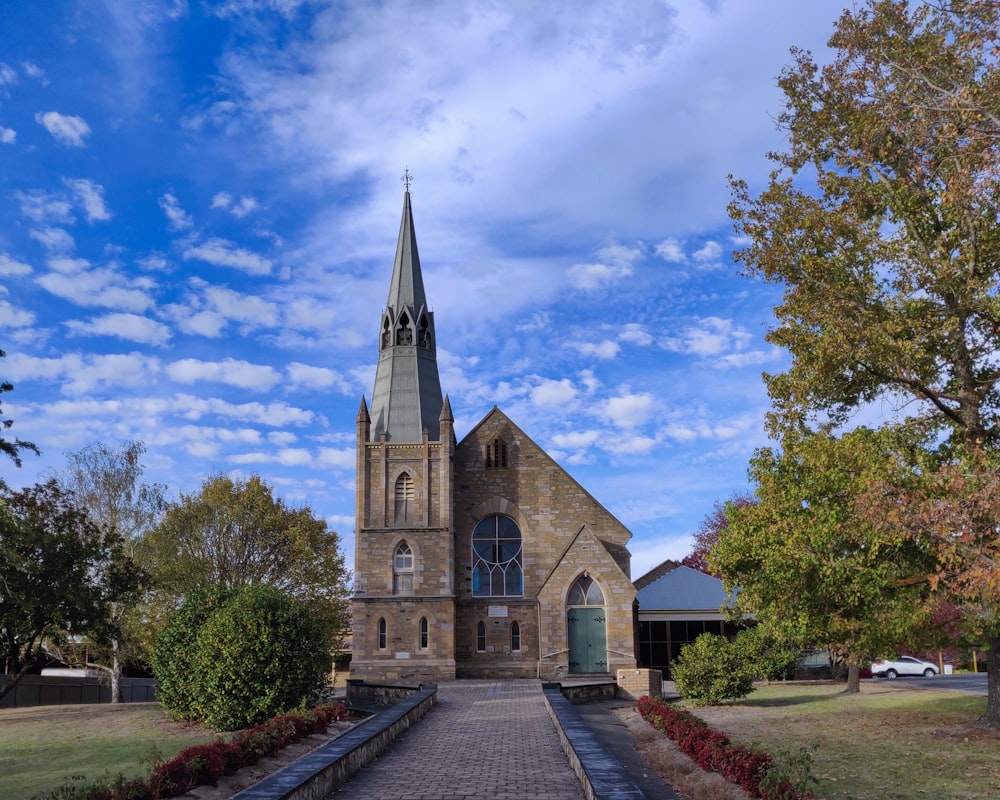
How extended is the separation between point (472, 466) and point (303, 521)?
8085 millimetres

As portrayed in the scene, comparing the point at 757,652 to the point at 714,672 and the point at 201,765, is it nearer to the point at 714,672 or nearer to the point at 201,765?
the point at 714,672

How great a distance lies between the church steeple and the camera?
39.8 m

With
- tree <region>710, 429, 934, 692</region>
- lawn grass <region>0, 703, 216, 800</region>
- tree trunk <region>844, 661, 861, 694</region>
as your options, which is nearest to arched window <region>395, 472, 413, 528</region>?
lawn grass <region>0, 703, 216, 800</region>

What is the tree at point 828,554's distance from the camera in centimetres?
1600

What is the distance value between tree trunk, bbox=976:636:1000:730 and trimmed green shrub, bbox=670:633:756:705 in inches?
260

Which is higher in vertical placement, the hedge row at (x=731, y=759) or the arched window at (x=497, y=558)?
the arched window at (x=497, y=558)

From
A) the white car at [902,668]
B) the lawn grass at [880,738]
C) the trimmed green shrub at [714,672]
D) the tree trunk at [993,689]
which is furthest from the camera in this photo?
the white car at [902,668]

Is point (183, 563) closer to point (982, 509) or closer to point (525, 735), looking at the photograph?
point (525, 735)

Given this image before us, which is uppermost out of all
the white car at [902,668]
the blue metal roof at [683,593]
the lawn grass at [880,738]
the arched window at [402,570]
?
the arched window at [402,570]

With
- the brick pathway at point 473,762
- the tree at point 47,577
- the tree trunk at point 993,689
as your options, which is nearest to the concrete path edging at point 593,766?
the brick pathway at point 473,762

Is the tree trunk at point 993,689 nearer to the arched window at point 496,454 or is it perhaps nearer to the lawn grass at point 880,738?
the lawn grass at point 880,738

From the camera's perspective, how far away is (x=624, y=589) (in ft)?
117

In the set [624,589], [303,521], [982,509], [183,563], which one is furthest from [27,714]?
[982,509]

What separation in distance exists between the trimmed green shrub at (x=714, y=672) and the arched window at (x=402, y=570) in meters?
16.1
